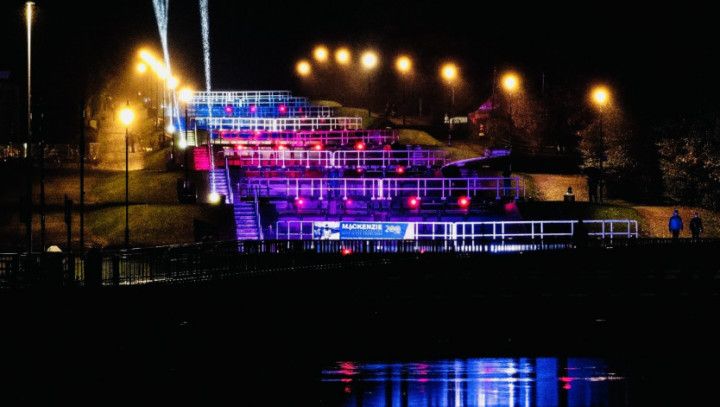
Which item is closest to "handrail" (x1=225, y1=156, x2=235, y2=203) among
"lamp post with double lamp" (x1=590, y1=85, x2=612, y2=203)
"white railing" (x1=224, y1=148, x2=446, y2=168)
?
"white railing" (x1=224, y1=148, x2=446, y2=168)

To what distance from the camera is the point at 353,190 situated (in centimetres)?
5578

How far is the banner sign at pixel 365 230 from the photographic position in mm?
43250

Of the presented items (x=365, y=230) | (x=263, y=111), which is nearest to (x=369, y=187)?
(x=365, y=230)

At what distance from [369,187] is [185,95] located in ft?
115

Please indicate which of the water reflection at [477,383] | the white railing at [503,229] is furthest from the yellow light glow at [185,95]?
the water reflection at [477,383]

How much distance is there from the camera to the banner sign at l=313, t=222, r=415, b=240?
43.2 m

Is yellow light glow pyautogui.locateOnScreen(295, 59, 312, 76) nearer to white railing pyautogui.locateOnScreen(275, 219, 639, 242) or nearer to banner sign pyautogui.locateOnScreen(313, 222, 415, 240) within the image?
white railing pyautogui.locateOnScreen(275, 219, 639, 242)

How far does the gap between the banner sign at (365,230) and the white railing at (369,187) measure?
9.86m

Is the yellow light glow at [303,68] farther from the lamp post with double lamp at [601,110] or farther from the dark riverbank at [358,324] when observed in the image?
the dark riverbank at [358,324]

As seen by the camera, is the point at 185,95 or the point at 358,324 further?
the point at 185,95

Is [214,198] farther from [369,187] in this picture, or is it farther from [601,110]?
[601,110]

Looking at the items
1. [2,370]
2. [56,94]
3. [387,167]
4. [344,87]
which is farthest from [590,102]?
[2,370]

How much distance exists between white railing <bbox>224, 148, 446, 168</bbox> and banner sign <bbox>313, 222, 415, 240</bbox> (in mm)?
18407

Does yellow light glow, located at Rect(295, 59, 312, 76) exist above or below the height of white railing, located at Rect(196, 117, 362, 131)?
above
